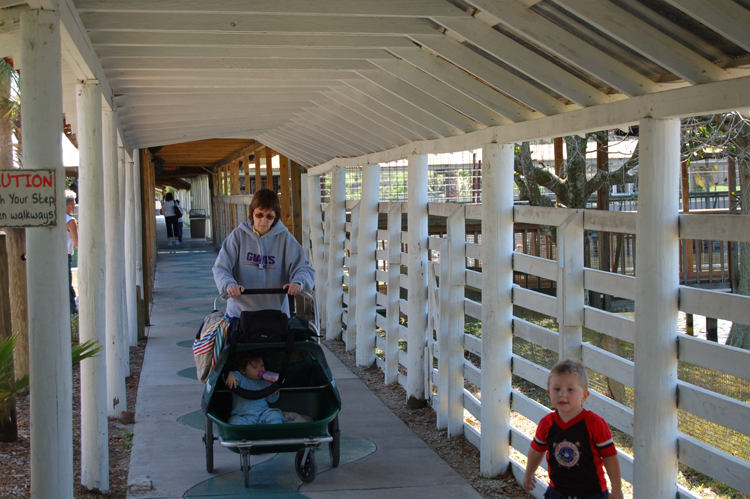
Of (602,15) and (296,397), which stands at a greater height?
(602,15)

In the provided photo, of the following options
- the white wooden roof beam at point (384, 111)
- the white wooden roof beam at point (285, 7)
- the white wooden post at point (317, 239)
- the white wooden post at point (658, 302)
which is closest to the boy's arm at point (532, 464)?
the white wooden post at point (658, 302)

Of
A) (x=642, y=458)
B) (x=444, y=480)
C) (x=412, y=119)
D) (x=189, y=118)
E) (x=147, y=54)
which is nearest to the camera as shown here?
(x=642, y=458)

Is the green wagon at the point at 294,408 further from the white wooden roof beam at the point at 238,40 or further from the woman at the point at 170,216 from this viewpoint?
the woman at the point at 170,216

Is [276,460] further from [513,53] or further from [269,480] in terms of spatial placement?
[513,53]

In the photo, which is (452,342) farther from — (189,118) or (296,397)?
(189,118)

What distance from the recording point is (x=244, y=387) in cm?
452

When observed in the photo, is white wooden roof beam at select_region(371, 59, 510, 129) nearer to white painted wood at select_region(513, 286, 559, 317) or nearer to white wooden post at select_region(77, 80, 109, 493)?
white painted wood at select_region(513, 286, 559, 317)

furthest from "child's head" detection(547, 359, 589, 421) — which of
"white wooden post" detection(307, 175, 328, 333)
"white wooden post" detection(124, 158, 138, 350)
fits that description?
"white wooden post" detection(307, 175, 328, 333)

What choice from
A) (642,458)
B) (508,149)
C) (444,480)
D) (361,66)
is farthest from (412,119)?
(642,458)

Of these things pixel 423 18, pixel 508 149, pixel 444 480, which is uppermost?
pixel 423 18

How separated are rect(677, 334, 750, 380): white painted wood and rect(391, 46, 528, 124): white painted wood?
1575 millimetres

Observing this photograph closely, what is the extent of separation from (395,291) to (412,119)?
7.39 ft

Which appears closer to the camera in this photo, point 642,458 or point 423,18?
point 642,458

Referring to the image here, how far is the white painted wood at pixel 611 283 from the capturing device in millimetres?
3404
